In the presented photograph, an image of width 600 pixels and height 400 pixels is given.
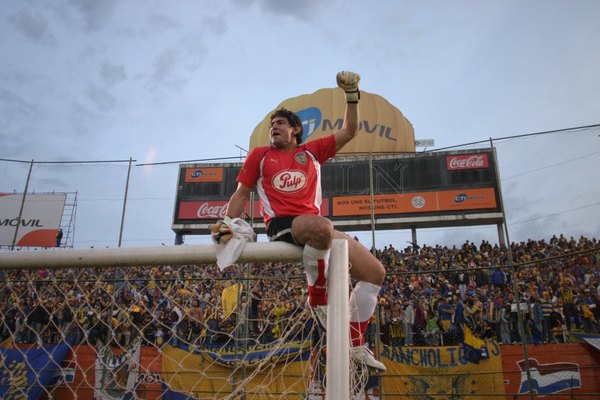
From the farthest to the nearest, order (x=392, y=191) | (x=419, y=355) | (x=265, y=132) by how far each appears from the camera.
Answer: (x=265, y=132) → (x=392, y=191) → (x=419, y=355)

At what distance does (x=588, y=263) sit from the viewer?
6266mm

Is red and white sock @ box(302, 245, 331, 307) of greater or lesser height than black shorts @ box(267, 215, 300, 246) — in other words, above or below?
below

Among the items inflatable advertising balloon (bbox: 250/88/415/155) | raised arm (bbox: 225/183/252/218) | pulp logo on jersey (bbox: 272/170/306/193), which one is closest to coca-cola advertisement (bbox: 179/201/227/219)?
inflatable advertising balloon (bbox: 250/88/415/155)

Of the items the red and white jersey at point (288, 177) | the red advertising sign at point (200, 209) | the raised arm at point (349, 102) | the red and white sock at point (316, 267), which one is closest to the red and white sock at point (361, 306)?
the red and white sock at point (316, 267)

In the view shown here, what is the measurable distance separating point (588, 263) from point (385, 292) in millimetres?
4153

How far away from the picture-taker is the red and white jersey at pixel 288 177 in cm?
262

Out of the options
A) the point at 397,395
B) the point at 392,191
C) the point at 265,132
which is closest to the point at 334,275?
the point at 397,395

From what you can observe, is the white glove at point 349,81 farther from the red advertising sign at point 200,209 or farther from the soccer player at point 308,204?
the red advertising sign at point 200,209

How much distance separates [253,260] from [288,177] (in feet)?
2.27

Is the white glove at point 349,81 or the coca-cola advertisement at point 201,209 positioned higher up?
the coca-cola advertisement at point 201,209

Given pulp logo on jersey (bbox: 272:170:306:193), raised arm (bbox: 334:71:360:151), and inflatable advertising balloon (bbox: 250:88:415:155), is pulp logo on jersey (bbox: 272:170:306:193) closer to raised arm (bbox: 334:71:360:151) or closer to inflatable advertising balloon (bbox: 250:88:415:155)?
raised arm (bbox: 334:71:360:151)

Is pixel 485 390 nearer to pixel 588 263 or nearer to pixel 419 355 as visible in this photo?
pixel 419 355

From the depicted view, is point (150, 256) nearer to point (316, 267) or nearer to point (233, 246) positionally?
point (233, 246)

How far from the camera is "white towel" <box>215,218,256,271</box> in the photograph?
7.13 ft
